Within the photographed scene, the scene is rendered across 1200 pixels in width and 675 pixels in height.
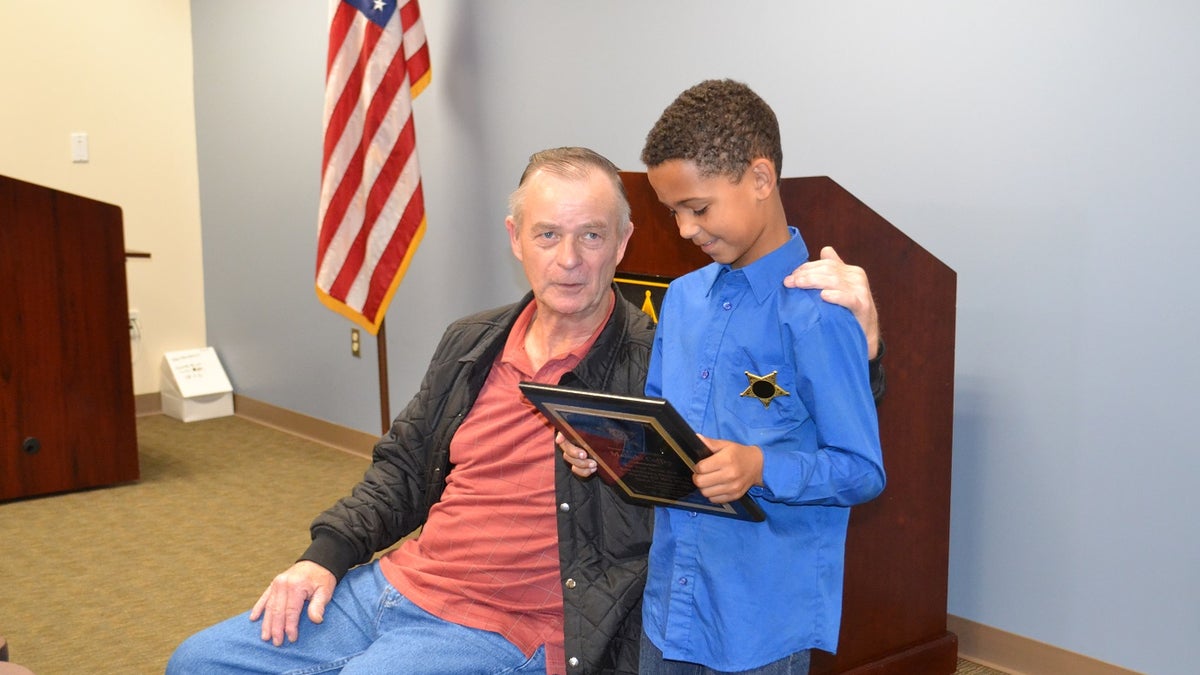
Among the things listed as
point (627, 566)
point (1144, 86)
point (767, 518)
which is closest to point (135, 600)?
point (627, 566)

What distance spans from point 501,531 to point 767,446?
0.55 meters

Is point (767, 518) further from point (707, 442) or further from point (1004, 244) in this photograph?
point (1004, 244)

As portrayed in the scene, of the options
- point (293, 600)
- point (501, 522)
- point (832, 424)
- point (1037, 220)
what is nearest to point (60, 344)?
point (293, 600)

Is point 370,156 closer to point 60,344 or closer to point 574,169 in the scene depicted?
point 60,344

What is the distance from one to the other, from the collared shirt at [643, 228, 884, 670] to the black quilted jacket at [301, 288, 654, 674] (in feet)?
0.62

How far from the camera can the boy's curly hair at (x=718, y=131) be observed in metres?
1.29

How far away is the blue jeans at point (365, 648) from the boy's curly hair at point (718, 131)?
75cm

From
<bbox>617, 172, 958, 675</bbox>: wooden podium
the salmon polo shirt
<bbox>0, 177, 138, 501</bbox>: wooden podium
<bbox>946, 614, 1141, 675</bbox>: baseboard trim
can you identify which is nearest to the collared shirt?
the salmon polo shirt

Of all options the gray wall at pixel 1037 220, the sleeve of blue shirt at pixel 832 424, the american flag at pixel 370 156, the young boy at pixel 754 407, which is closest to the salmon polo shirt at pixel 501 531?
the young boy at pixel 754 407

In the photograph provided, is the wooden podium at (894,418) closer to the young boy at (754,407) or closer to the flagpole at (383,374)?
the young boy at (754,407)

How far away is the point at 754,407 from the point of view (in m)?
1.32

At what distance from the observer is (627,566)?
162 centimetres

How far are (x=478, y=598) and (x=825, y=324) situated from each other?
0.72 m

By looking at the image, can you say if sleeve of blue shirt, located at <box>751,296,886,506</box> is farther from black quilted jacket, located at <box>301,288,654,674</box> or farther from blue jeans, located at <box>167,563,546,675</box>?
blue jeans, located at <box>167,563,546,675</box>
